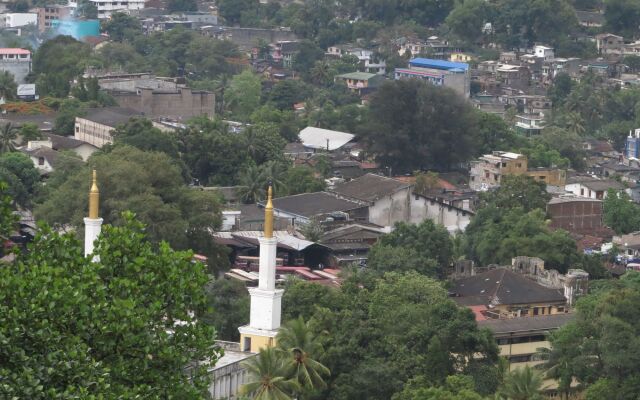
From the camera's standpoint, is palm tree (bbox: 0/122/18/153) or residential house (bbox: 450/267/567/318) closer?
residential house (bbox: 450/267/567/318)

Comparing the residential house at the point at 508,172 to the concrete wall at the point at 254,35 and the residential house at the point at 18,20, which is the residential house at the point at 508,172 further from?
the residential house at the point at 18,20

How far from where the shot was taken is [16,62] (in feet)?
196

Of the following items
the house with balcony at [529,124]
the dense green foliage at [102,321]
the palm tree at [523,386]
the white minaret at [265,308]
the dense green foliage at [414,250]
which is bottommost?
the house with balcony at [529,124]

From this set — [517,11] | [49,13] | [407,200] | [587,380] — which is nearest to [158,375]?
[587,380]

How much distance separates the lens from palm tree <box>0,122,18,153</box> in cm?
4300

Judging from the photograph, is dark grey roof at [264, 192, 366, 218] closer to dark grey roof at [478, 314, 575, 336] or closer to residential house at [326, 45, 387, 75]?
dark grey roof at [478, 314, 575, 336]

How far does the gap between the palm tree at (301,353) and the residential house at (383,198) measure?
17.2 meters

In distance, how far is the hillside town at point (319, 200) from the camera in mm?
13391

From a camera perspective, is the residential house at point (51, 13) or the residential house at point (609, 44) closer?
the residential house at point (609, 44)

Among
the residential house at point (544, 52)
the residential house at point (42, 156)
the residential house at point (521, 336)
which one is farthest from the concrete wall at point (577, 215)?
the residential house at point (544, 52)

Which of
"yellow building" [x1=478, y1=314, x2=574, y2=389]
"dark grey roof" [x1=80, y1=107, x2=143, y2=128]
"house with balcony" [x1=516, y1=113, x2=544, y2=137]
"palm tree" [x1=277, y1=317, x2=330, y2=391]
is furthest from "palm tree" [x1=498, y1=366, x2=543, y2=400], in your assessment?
"house with balcony" [x1=516, y1=113, x2=544, y2=137]

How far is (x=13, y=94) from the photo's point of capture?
53938 millimetres

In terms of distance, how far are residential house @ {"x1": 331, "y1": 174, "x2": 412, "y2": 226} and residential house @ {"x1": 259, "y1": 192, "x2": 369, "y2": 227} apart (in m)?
0.26

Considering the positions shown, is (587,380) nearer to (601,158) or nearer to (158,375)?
(158,375)
